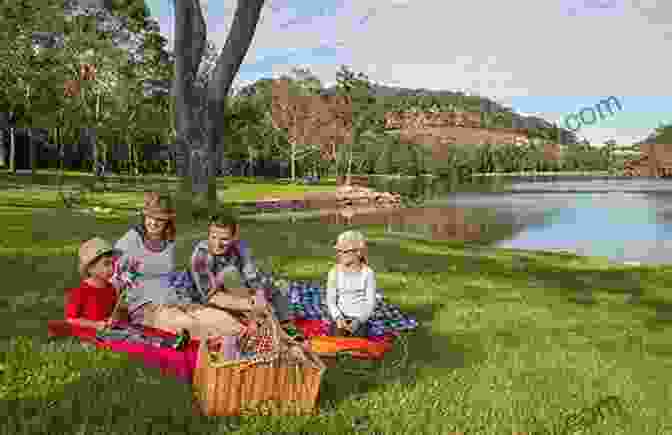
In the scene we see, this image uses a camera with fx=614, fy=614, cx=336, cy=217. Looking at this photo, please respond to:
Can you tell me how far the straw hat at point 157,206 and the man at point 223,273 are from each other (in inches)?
13.7

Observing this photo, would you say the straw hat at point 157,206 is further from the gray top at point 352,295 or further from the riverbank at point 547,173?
the riverbank at point 547,173

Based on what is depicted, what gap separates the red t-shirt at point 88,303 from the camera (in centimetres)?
416

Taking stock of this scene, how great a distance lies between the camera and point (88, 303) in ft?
13.7

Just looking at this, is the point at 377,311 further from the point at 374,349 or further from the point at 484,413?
the point at 484,413

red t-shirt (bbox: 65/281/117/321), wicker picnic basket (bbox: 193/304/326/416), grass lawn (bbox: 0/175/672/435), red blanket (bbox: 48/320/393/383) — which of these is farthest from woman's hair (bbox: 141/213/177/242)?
wicker picnic basket (bbox: 193/304/326/416)

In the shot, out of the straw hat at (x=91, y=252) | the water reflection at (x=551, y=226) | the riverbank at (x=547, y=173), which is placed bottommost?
the water reflection at (x=551, y=226)

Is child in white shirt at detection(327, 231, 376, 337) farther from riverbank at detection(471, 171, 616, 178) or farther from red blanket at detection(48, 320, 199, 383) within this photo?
riverbank at detection(471, 171, 616, 178)

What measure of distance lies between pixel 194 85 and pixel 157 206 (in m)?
9.43

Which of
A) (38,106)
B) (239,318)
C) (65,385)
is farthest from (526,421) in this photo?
(38,106)

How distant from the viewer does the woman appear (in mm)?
4227

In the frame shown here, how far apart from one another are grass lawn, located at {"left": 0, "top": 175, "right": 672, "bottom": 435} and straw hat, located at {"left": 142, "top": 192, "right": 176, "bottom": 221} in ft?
3.45

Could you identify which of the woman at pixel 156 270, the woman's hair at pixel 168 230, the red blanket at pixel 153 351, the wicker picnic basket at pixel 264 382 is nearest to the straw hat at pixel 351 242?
the woman at pixel 156 270

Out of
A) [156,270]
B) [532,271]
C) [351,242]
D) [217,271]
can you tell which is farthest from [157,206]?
[532,271]

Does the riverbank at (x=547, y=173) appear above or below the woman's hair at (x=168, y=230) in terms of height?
above
